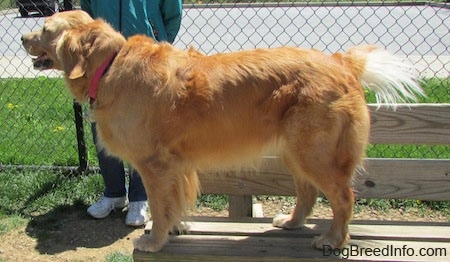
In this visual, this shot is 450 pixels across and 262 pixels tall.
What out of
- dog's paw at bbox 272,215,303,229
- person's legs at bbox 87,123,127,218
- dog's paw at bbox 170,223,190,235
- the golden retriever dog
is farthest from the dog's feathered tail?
person's legs at bbox 87,123,127,218

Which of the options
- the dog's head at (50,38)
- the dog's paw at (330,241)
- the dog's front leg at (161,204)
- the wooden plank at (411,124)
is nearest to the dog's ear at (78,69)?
the dog's head at (50,38)

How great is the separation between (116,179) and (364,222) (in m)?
1.96

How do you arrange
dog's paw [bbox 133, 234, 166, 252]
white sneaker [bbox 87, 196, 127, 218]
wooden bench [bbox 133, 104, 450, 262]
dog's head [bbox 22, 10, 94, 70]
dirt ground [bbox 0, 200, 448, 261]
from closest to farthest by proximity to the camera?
wooden bench [bbox 133, 104, 450, 262] → dog's paw [bbox 133, 234, 166, 252] → dog's head [bbox 22, 10, 94, 70] → dirt ground [bbox 0, 200, 448, 261] → white sneaker [bbox 87, 196, 127, 218]

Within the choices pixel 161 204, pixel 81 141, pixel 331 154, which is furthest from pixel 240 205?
pixel 81 141

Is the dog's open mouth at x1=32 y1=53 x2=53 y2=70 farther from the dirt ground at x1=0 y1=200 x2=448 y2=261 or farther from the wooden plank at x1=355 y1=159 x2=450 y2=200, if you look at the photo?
the wooden plank at x1=355 y1=159 x2=450 y2=200

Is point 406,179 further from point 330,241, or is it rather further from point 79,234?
point 79,234

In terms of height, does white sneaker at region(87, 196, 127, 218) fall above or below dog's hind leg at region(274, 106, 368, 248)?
below

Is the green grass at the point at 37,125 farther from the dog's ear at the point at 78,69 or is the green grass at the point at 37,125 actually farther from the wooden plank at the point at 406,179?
the wooden plank at the point at 406,179

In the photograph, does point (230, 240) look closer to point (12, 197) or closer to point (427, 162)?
point (427, 162)

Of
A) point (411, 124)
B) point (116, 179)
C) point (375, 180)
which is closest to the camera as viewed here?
point (411, 124)

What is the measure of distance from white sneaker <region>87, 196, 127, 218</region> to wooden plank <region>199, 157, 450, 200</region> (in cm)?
103

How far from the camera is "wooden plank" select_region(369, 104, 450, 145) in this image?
3104 mm

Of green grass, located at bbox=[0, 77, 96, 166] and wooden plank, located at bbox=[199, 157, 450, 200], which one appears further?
green grass, located at bbox=[0, 77, 96, 166]

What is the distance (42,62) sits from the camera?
2949 millimetres
